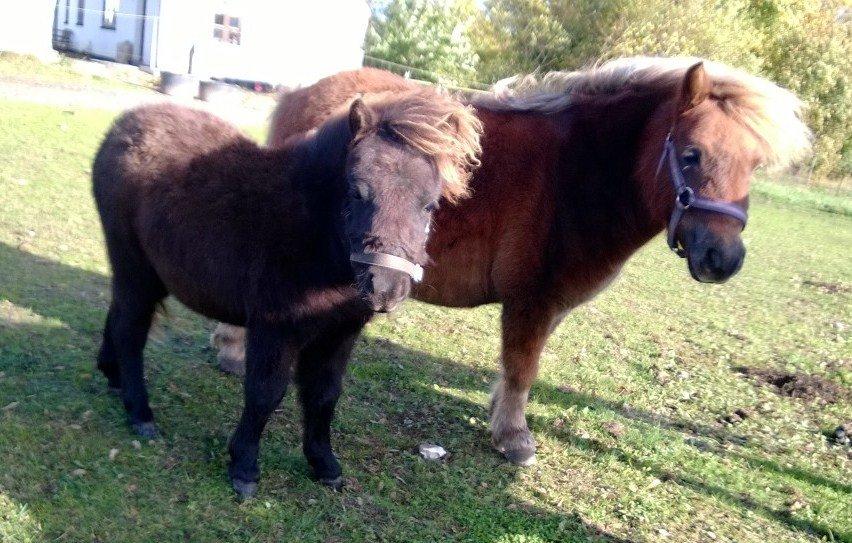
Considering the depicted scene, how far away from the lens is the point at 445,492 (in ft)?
12.9

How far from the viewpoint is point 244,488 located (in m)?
3.50

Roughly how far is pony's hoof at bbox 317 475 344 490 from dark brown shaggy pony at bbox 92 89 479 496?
0.03 m

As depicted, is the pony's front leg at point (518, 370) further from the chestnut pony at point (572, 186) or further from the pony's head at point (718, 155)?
the pony's head at point (718, 155)

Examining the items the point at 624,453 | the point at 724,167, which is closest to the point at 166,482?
the point at 624,453

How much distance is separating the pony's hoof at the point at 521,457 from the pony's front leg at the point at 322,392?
116 centimetres

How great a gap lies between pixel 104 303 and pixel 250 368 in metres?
2.81

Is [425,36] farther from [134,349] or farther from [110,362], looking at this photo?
[134,349]

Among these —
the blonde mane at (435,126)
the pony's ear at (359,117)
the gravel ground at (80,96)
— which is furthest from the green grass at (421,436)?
the gravel ground at (80,96)

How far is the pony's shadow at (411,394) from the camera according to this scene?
13.5 feet

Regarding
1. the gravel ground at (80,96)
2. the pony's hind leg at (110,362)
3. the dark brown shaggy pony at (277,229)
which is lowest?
the pony's hind leg at (110,362)

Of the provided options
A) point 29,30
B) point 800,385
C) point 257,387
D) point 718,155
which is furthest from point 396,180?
point 29,30

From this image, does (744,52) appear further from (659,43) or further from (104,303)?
(104,303)

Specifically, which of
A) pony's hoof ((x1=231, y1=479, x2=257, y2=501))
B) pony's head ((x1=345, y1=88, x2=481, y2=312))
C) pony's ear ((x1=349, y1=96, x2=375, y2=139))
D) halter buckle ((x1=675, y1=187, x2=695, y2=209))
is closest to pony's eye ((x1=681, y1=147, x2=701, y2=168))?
halter buckle ((x1=675, y1=187, x2=695, y2=209))

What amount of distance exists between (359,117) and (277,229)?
69 centimetres
